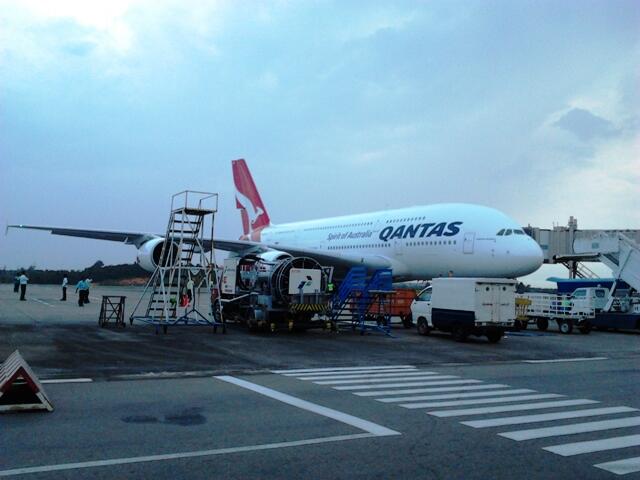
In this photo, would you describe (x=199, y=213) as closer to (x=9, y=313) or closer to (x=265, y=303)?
(x=265, y=303)

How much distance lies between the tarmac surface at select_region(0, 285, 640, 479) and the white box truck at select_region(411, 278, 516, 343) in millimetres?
3150

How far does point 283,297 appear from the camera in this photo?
19016 mm

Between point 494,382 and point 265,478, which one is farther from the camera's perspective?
point 494,382

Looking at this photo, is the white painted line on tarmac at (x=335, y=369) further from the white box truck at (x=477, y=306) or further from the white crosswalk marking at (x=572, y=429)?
the white box truck at (x=477, y=306)

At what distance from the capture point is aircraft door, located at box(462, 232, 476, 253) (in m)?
23.2

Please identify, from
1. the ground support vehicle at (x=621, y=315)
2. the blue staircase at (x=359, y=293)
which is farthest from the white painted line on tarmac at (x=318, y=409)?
the ground support vehicle at (x=621, y=315)

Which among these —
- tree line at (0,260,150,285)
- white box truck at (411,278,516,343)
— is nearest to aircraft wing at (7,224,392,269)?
white box truck at (411,278,516,343)

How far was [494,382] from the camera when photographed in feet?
34.0

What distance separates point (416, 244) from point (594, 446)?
1939cm

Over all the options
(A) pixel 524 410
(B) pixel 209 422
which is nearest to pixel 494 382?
(A) pixel 524 410

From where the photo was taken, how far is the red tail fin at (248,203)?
41875 mm

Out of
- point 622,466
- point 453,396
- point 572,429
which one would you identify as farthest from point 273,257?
point 622,466

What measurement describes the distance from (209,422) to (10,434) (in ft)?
6.59

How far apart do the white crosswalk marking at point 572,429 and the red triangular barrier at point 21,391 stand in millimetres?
5390
